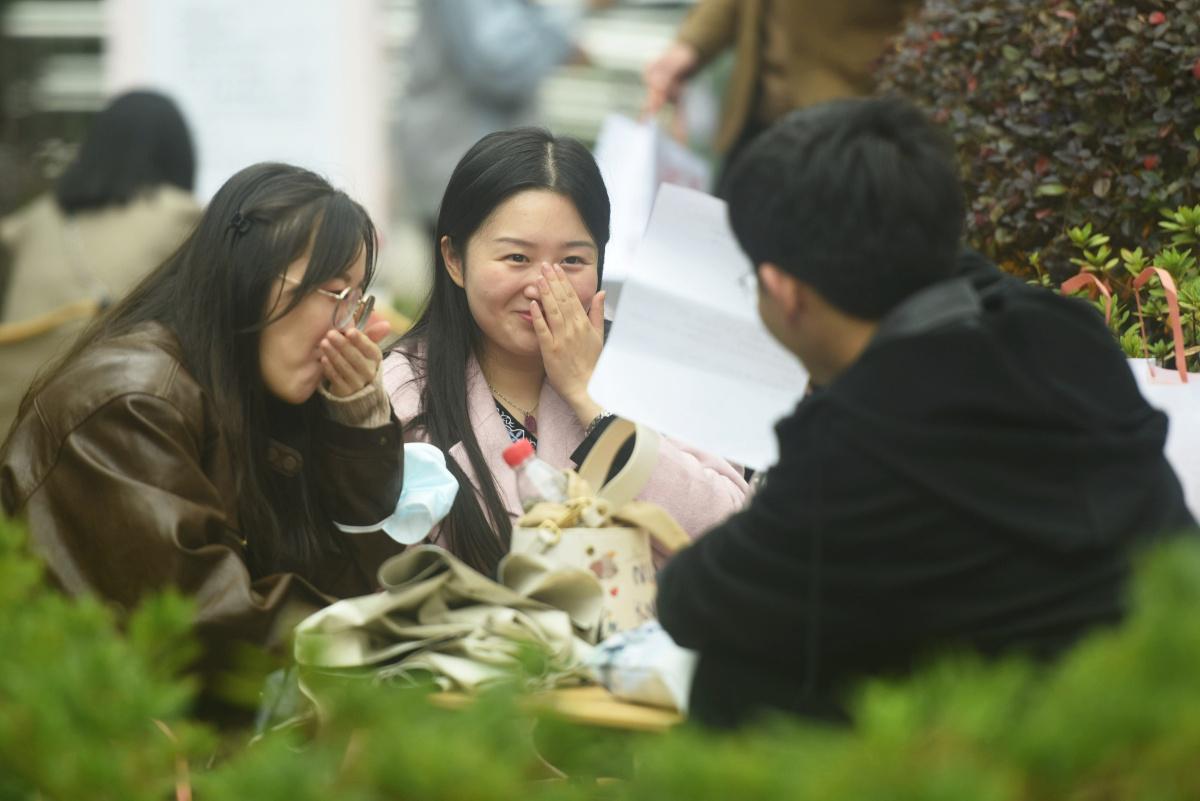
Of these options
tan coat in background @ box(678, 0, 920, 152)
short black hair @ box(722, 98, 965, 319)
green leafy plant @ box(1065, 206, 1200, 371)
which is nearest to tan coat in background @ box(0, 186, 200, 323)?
tan coat in background @ box(678, 0, 920, 152)

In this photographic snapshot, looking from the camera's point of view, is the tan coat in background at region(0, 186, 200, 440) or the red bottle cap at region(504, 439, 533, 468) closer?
the red bottle cap at region(504, 439, 533, 468)

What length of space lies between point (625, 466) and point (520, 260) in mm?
884

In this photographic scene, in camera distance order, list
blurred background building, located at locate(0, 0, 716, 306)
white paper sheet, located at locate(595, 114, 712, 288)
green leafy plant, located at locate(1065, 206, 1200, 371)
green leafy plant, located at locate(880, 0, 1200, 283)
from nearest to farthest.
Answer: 1. green leafy plant, located at locate(1065, 206, 1200, 371)
2. green leafy plant, located at locate(880, 0, 1200, 283)
3. white paper sheet, located at locate(595, 114, 712, 288)
4. blurred background building, located at locate(0, 0, 716, 306)

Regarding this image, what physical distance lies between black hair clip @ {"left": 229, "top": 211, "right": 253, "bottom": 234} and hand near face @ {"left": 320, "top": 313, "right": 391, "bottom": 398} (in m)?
0.25

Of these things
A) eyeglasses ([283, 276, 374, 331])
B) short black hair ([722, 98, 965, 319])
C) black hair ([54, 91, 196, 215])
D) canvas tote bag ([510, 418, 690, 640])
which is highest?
short black hair ([722, 98, 965, 319])

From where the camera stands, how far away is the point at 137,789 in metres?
1.62

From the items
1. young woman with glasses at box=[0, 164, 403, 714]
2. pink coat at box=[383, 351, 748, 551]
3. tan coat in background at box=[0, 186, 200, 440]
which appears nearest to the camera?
young woman with glasses at box=[0, 164, 403, 714]

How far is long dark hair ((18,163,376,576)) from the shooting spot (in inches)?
122

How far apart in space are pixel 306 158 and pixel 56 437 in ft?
19.6

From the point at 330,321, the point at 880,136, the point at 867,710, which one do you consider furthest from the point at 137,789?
the point at 330,321

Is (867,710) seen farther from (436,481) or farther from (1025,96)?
(1025,96)

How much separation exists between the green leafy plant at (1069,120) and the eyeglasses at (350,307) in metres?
1.43

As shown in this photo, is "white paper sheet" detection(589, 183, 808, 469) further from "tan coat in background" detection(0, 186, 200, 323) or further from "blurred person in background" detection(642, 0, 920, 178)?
"tan coat in background" detection(0, 186, 200, 323)

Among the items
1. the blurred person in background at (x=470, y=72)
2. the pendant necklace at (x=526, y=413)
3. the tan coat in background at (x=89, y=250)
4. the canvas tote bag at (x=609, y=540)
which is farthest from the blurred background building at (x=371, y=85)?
the canvas tote bag at (x=609, y=540)
